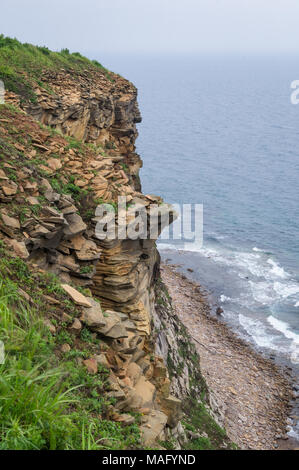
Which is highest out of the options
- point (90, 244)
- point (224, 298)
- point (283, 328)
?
point (90, 244)

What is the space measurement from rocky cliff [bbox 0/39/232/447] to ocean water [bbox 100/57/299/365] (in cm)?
2406

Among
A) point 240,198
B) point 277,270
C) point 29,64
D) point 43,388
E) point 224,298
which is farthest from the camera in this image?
point 240,198

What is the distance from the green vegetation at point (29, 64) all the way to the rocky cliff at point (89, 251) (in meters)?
0.58

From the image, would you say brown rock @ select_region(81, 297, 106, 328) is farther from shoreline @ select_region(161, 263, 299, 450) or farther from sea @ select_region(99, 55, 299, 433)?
sea @ select_region(99, 55, 299, 433)

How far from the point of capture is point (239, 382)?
38.1m

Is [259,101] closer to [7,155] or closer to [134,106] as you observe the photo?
[134,106]

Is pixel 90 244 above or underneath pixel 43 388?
above

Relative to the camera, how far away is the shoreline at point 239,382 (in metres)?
31.6

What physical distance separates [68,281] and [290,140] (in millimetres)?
116854

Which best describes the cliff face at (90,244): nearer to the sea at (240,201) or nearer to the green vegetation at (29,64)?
the green vegetation at (29,64)

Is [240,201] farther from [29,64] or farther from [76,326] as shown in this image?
[76,326]

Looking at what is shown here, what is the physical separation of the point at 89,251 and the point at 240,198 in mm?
69206

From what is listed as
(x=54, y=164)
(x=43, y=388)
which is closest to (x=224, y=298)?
(x=54, y=164)

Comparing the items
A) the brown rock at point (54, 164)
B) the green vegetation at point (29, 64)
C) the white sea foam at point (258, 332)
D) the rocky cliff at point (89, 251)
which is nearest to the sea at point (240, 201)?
the white sea foam at point (258, 332)
